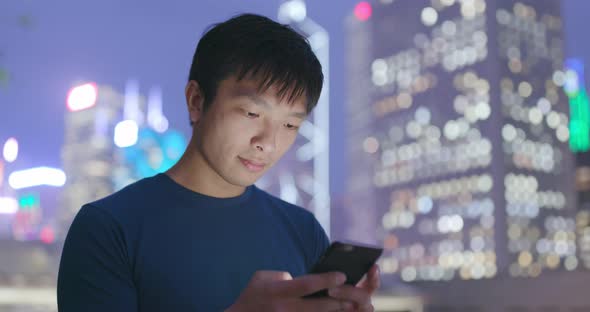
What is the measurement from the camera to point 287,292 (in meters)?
0.97

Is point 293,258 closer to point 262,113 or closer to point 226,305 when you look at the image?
point 226,305

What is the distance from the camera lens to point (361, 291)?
1061mm

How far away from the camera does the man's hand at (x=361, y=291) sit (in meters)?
1.02

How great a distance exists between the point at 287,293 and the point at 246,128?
530 mm

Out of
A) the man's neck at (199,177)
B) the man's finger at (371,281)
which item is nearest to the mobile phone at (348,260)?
the man's finger at (371,281)

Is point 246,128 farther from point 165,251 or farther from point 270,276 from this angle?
point 270,276

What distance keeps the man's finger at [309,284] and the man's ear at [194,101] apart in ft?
2.15

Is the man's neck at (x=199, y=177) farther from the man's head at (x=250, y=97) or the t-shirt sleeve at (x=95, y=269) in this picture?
the t-shirt sleeve at (x=95, y=269)

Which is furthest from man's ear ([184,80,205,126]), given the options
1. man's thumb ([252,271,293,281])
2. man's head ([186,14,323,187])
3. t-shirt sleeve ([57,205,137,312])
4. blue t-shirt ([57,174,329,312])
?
man's thumb ([252,271,293,281])

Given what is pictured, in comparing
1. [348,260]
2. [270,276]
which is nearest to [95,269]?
[270,276]

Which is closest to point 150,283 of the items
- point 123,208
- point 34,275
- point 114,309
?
point 114,309

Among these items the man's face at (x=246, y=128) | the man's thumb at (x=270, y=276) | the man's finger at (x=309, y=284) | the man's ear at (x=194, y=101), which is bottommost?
the man's finger at (x=309, y=284)

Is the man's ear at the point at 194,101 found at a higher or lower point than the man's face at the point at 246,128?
higher

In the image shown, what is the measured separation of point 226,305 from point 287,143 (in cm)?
43
